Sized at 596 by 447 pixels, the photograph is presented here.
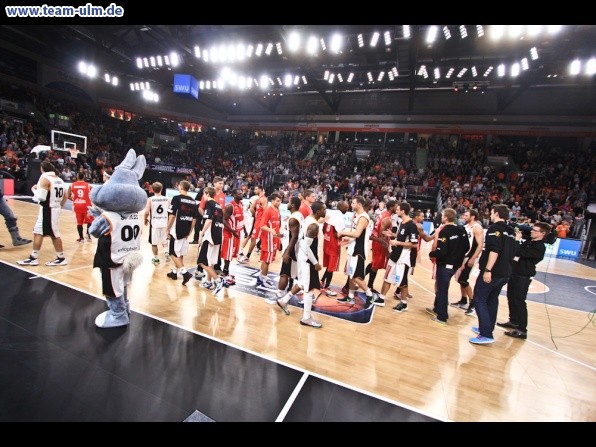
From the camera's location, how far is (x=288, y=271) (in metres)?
4.83

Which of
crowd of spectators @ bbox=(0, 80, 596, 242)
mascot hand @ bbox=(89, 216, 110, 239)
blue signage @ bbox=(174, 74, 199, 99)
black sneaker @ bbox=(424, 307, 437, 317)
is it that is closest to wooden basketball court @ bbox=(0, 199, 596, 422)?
black sneaker @ bbox=(424, 307, 437, 317)

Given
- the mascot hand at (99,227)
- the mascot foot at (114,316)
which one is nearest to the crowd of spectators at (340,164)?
the mascot foot at (114,316)

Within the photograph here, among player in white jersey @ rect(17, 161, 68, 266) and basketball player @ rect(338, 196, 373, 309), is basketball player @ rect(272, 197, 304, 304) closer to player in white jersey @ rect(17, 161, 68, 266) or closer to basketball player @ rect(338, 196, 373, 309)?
basketball player @ rect(338, 196, 373, 309)

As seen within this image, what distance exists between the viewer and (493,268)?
4.26 m

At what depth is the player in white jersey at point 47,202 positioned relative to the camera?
5230 mm

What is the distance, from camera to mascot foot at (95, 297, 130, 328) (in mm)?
3740

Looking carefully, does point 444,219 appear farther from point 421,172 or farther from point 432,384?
point 421,172

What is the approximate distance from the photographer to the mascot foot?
18.2 ft

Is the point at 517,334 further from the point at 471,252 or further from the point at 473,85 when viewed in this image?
the point at 473,85

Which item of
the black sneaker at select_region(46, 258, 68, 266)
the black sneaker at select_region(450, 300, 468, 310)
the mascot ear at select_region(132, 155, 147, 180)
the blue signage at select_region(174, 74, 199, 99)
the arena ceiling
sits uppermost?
the arena ceiling

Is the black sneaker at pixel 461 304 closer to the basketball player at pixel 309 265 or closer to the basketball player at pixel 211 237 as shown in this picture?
the basketball player at pixel 309 265

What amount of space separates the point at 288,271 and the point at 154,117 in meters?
26.9

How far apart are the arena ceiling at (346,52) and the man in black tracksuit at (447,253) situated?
8924 millimetres
